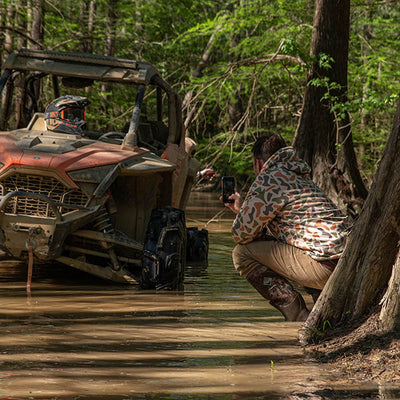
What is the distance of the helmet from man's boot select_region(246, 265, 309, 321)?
124 inches

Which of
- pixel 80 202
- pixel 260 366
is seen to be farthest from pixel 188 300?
pixel 260 366

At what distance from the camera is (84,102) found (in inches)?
327

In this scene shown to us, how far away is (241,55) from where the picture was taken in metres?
22.1

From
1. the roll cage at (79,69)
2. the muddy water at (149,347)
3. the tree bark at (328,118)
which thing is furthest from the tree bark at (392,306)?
the tree bark at (328,118)

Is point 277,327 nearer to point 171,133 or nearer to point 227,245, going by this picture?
point 171,133

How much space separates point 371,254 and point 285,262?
108 cm

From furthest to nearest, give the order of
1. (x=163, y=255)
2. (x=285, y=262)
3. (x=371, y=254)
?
(x=163, y=255), (x=285, y=262), (x=371, y=254)

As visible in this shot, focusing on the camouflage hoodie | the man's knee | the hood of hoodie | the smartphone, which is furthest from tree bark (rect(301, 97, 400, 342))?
the smartphone

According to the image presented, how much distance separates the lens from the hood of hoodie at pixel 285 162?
577 centimetres

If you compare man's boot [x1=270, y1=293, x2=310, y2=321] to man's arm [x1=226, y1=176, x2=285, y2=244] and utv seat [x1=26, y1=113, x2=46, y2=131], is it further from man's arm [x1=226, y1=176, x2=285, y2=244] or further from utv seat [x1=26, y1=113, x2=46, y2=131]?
utv seat [x1=26, y1=113, x2=46, y2=131]

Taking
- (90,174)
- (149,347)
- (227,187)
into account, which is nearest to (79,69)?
(90,174)

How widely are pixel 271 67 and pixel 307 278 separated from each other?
1179 centimetres

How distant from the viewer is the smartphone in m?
6.02

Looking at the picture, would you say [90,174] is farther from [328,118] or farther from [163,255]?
[328,118]
